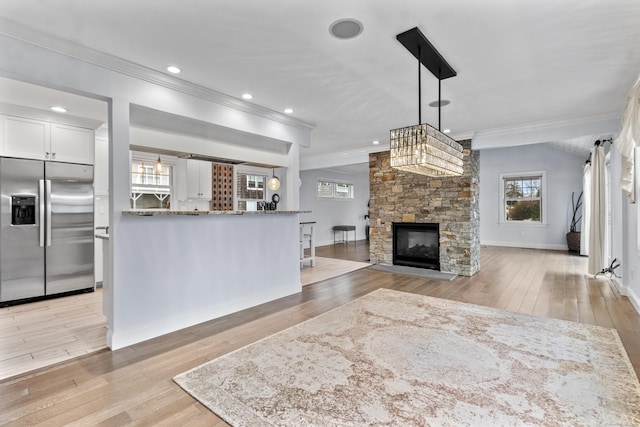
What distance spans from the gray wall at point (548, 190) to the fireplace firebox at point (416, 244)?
4.81 meters

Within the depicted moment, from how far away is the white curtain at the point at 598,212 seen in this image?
5375mm

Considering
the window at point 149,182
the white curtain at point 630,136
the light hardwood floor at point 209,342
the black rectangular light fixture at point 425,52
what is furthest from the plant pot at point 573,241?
the window at point 149,182

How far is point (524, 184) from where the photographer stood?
31.0 feet

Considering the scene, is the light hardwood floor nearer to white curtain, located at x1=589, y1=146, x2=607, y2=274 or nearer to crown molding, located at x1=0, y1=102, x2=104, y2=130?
white curtain, located at x1=589, y1=146, x2=607, y2=274

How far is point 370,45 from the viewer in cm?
256

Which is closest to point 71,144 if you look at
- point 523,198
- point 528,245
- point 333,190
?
point 333,190

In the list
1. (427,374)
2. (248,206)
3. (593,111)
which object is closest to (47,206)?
(248,206)

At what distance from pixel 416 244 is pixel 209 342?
4.72 meters

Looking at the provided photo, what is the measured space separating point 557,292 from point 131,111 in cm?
588

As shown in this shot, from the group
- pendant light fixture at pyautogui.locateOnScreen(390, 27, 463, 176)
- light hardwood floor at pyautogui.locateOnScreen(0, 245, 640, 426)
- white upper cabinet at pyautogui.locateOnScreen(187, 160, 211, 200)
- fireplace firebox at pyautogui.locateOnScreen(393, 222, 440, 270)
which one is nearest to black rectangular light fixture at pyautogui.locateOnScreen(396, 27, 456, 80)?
pendant light fixture at pyautogui.locateOnScreen(390, 27, 463, 176)

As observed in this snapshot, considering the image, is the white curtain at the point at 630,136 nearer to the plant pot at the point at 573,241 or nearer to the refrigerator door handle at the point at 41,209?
the plant pot at the point at 573,241

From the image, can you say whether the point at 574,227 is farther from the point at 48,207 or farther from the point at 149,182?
the point at 48,207

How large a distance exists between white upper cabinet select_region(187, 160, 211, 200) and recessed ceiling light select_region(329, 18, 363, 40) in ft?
14.4

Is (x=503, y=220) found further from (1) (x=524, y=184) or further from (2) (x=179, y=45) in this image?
(2) (x=179, y=45)
